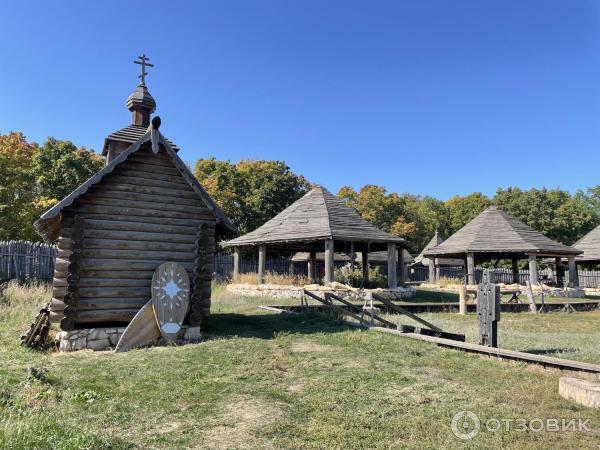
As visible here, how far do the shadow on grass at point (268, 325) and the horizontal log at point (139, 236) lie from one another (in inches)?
93.2

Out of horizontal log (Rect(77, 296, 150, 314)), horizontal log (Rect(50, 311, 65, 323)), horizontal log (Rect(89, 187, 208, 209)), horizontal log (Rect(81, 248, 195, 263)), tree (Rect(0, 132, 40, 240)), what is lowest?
horizontal log (Rect(50, 311, 65, 323))

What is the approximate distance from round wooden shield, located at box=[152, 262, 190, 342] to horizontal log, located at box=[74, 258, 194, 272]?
30 cm

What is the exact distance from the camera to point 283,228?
24.8 m

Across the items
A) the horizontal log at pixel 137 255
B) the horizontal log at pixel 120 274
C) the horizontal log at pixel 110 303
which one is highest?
the horizontal log at pixel 137 255

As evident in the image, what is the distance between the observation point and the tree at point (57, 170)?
1256 inches

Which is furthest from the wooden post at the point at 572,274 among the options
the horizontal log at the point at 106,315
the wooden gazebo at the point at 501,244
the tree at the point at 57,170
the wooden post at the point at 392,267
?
the tree at the point at 57,170

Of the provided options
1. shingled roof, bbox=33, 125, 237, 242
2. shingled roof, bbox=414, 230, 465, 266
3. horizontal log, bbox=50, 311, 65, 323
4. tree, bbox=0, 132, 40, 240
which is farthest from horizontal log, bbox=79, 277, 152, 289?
shingled roof, bbox=414, 230, 465, 266

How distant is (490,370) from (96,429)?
5688mm

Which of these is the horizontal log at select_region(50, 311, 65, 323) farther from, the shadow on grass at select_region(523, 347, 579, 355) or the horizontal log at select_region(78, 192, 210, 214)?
the shadow on grass at select_region(523, 347, 579, 355)

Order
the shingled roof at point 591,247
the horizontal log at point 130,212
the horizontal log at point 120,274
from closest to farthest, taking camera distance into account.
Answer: the horizontal log at point 120,274 < the horizontal log at point 130,212 < the shingled roof at point 591,247

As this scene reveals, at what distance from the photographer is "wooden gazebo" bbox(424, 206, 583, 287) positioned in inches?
1032

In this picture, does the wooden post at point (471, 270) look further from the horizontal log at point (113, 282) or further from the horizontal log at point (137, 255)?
the horizontal log at point (113, 282)

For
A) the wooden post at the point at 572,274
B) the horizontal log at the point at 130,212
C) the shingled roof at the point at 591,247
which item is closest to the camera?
the horizontal log at the point at 130,212

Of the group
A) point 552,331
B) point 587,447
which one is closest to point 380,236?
point 552,331
